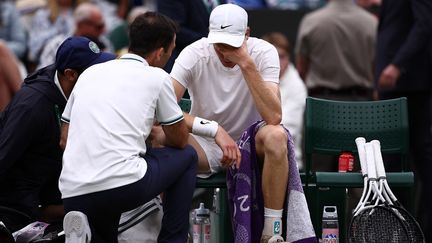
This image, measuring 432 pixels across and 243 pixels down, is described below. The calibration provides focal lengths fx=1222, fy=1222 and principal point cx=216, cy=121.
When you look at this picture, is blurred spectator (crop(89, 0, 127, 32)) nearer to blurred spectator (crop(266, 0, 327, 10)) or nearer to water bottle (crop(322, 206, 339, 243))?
blurred spectator (crop(266, 0, 327, 10))

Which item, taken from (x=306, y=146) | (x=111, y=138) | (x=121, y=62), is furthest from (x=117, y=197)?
(x=306, y=146)

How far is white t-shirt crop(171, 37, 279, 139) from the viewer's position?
7285mm

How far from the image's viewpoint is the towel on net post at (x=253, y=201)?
7.00 m

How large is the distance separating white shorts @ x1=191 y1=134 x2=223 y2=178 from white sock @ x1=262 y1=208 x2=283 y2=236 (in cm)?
50

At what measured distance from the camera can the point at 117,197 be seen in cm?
645

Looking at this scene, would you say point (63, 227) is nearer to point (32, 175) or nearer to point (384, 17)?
point (32, 175)

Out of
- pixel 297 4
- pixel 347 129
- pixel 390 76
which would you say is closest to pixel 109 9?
pixel 297 4

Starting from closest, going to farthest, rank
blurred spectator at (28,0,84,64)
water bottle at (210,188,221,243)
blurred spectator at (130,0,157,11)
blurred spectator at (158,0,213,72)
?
water bottle at (210,188,221,243), blurred spectator at (158,0,213,72), blurred spectator at (28,0,84,64), blurred spectator at (130,0,157,11)

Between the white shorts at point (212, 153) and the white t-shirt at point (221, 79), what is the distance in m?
0.13

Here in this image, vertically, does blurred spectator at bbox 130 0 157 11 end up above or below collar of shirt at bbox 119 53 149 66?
above

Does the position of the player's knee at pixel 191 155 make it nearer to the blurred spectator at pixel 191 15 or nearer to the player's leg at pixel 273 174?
the player's leg at pixel 273 174

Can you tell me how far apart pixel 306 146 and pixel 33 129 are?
178cm

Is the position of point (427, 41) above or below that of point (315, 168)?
above

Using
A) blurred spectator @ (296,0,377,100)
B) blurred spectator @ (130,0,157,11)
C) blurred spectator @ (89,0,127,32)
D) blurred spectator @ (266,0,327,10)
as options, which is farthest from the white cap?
blurred spectator @ (130,0,157,11)
